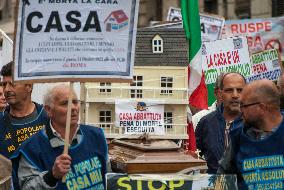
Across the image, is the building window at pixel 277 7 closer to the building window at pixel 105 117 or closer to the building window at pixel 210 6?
the building window at pixel 210 6

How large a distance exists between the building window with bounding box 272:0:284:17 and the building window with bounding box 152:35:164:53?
883 inches

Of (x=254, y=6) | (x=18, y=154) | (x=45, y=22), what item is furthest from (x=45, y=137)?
(x=254, y=6)

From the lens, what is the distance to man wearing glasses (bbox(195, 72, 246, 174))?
804cm

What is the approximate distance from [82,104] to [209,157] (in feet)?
6.00

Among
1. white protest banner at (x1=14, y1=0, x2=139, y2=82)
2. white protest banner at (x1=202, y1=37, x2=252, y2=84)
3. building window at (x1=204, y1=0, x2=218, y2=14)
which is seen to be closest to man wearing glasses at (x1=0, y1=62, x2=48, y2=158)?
white protest banner at (x1=14, y1=0, x2=139, y2=82)

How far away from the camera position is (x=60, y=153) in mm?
6348

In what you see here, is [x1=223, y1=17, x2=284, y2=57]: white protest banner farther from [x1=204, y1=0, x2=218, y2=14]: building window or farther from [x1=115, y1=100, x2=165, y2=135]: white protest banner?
[x1=204, y1=0, x2=218, y2=14]: building window

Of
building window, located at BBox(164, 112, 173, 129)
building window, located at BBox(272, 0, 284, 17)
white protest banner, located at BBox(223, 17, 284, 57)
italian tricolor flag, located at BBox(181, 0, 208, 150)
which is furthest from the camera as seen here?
building window, located at BBox(272, 0, 284, 17)

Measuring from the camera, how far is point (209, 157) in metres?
8.07

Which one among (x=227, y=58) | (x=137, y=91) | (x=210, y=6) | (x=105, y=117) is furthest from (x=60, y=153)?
(x=210, y=6)

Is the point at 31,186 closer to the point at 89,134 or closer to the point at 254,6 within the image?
the point at 89,134

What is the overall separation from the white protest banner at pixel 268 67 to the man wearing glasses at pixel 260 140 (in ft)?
20.6

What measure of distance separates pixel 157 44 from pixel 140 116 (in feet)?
3.87

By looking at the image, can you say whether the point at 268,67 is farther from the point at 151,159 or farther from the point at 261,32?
the point at 261,32
